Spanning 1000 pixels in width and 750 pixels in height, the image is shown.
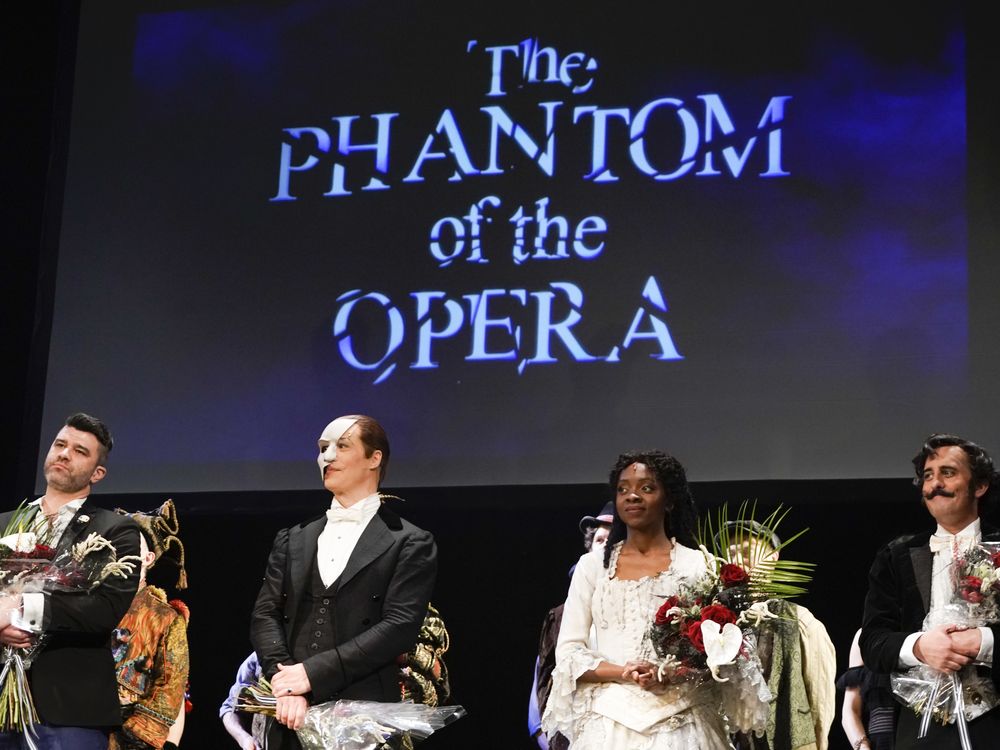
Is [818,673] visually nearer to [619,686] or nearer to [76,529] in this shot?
[619,686]

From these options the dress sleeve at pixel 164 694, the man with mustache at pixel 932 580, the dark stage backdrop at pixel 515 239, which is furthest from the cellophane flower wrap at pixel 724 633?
the dark stage backdrop at pixel 515 239

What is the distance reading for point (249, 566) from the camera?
Answer: 23.0ft

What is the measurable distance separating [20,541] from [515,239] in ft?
9.55

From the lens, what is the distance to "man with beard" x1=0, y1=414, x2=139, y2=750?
4164 millimetres

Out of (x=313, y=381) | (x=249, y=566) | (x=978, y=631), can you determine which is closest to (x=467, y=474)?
(x=313, y=381)

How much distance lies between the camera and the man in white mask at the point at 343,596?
399cm

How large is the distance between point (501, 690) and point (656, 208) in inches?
91.8

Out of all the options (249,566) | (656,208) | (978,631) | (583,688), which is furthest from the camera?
(249,566)

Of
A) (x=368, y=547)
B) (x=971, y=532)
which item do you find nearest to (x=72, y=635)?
(x=368, y=547)

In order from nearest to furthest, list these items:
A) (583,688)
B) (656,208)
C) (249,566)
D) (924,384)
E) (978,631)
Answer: (978,631), (583,688), (924,384), (656,208), (249,566)

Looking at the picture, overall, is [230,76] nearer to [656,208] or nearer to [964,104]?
[656,208]

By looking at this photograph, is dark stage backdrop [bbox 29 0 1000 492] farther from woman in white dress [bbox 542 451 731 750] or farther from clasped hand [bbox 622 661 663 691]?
clasped hand [bbox 622 661 663 691]

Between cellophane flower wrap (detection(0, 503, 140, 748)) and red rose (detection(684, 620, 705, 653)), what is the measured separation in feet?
5.57

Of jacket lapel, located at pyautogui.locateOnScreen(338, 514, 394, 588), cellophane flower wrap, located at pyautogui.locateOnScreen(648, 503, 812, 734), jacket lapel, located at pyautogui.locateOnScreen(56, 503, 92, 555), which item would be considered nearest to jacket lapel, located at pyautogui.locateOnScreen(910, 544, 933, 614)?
cellophane flower wrap, located at pyautogui.locateOnScreen(648, 503, 812, 734)
